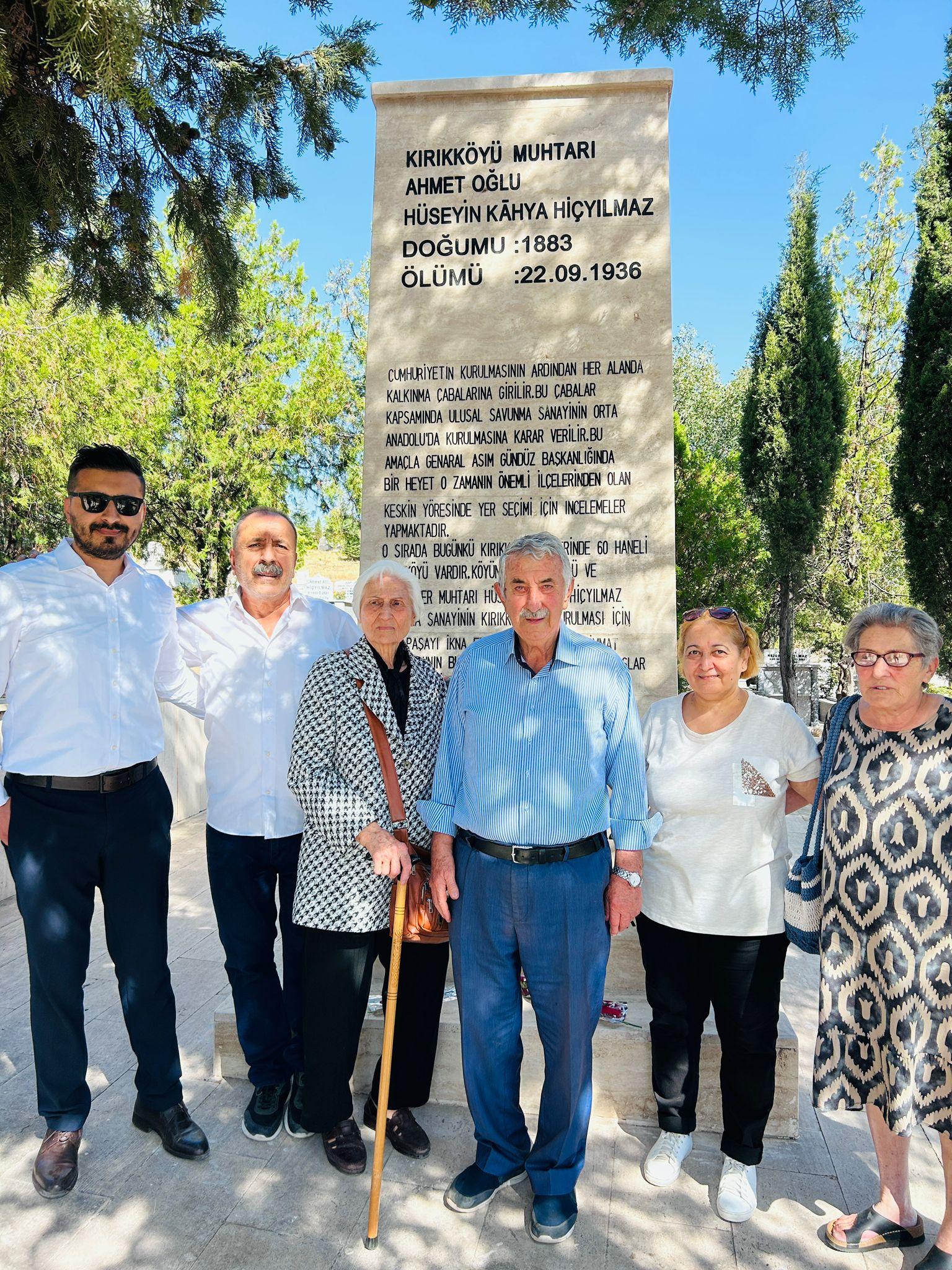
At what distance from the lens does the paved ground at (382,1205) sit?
2521 mm

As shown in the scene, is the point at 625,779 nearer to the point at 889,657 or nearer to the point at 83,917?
the point at 889,657

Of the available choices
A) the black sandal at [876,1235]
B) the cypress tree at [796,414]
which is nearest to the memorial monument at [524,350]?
the black sandal at [876,1235]

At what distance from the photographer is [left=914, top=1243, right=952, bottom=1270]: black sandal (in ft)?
7.82

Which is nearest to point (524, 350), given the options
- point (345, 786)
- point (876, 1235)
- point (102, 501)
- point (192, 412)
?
point (102, 501)

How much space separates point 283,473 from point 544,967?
18.0 m

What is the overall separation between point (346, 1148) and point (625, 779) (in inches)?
60.3

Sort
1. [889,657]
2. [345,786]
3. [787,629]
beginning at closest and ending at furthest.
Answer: [889,657]
[345,786]
[787,629]

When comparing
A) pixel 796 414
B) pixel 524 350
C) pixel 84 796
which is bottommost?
pixel 84 796

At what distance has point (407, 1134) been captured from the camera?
118 inches

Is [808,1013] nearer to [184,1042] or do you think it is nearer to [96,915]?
[184,1042]

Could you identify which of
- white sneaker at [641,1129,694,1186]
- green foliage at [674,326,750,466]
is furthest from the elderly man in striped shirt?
green foliage at [674,326,750,466]

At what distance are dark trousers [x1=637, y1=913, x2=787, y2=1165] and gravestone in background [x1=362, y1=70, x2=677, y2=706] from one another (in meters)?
1.45

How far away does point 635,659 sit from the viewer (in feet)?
13.3

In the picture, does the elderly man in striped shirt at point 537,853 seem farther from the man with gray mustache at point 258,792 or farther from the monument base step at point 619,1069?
the man with gray mustache at point 258,792
